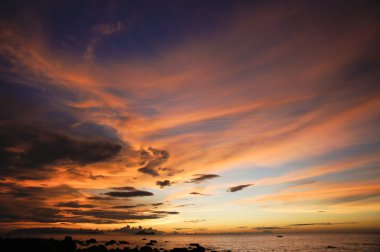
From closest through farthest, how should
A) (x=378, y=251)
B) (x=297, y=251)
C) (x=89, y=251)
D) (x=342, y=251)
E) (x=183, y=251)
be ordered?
1. (x=89, y=251)
2. (x=183, y=251)
3. (x=378, y=251)
4. (x=342, y=251)
5. (x=297, y=251)

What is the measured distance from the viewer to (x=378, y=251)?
85.6m

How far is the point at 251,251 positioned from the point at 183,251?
143ft

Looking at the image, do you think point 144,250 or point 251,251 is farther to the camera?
point 251,251

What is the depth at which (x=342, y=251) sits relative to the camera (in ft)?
299

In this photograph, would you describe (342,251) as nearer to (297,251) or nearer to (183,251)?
(297,251)

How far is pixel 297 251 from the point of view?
98188mm

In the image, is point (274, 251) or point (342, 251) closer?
point (342, 251)

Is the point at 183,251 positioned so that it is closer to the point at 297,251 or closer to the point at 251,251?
the point at 251,251

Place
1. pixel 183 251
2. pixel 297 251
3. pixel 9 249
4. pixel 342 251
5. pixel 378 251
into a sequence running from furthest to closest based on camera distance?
pixel 297 251 → pixel 342 251 → pixel 378 251 → pixel 183 251 → pixel 9 249

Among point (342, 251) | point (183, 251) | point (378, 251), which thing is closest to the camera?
point (183, 251)

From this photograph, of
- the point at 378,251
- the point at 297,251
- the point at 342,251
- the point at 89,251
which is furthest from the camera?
the point at 297,251

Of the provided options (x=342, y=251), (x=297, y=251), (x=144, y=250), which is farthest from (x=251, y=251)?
(x=144, y=250)

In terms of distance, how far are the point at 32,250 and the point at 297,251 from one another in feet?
293

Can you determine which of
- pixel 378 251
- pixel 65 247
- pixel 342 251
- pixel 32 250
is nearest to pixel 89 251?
pixel 65 247
